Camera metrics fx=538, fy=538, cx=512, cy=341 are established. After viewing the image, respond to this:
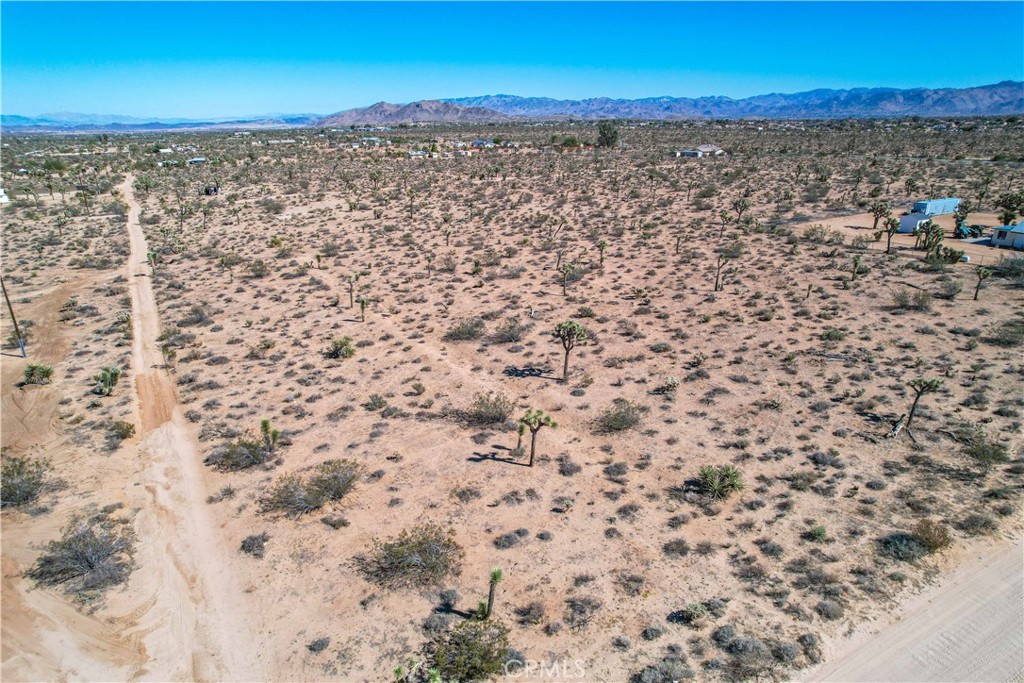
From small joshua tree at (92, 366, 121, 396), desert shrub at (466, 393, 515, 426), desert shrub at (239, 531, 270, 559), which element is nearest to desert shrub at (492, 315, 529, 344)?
desert shrub at (466, 393, 515, 426)

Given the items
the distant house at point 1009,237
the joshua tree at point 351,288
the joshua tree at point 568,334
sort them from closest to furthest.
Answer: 1. the joshua tree at point 568,334
2. the joshua tree at point 351,288
3. the distant house at point 1009,237

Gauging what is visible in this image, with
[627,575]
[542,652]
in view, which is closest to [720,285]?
[627,575]

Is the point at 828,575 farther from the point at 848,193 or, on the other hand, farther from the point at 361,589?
the point at 848,193

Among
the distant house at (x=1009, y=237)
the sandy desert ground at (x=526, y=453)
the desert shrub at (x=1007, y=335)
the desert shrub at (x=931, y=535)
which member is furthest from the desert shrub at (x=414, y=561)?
the distant house at (x=1009, y=237)

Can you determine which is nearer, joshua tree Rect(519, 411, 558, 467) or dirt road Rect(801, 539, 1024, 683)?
dirt road Rect(801, 539, 1024, 683)

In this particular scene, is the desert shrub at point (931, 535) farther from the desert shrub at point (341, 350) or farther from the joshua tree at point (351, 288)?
the joshua tree at point (351, 288)

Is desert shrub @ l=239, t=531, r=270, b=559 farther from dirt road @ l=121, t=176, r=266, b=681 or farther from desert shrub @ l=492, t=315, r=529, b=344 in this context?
desert shrub @ l=492, t=315, r=529, b=344

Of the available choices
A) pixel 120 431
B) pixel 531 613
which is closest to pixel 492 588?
pixel 531 613
